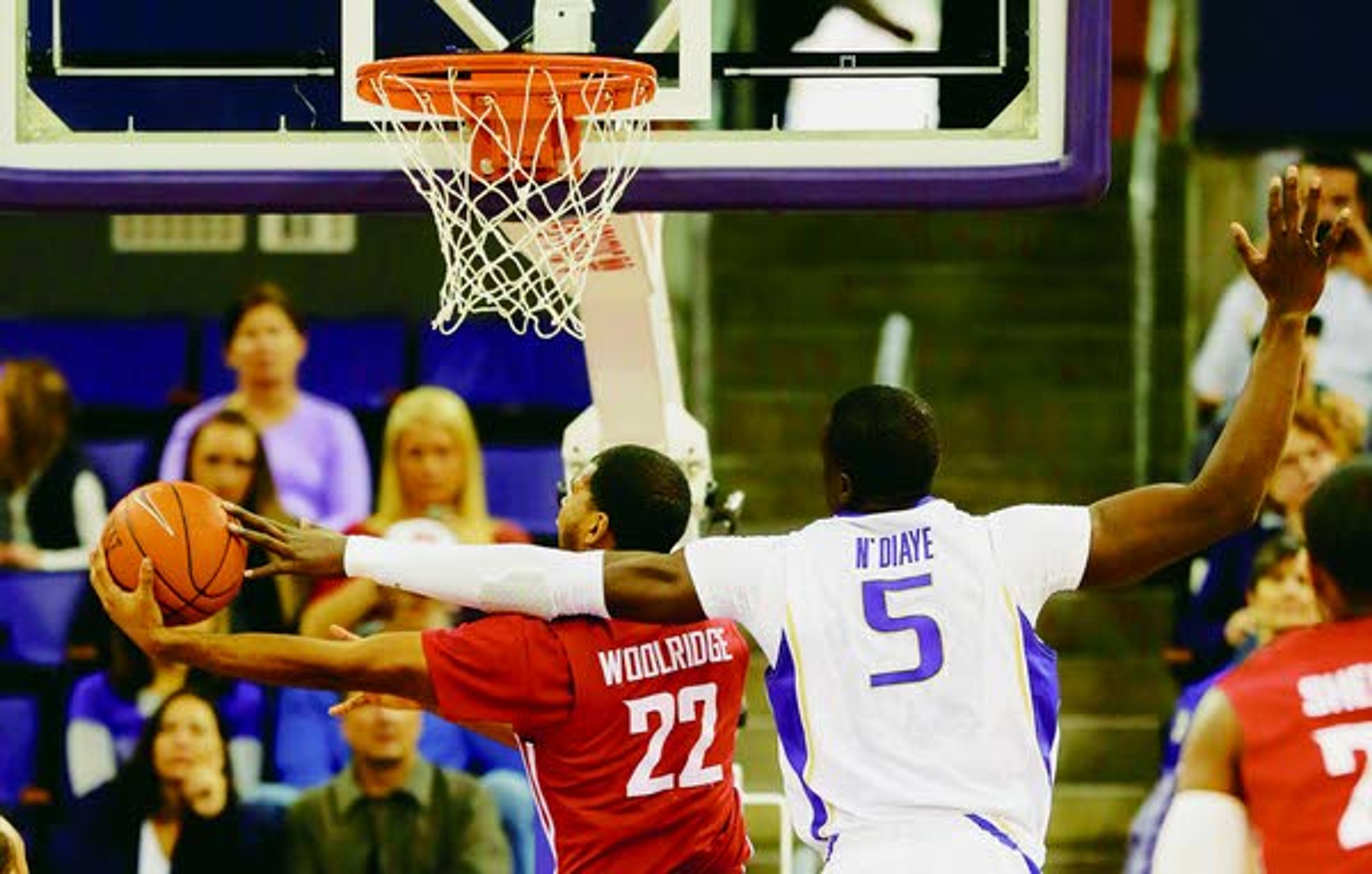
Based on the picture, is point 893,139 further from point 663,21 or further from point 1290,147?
point 1290,147

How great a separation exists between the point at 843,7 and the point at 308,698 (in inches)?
98.0

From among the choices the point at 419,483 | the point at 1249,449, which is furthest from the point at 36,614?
the point at 1249,449

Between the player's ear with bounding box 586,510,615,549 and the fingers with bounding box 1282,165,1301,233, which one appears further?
the player's ear with bounding box 586,510,615,549

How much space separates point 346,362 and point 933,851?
5.65 meters

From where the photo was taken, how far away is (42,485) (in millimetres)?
8703

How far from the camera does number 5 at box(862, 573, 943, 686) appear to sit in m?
4.55

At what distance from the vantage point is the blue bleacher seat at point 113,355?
9.76m

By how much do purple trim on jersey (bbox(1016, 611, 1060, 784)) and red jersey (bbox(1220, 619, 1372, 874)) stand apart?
0.66m

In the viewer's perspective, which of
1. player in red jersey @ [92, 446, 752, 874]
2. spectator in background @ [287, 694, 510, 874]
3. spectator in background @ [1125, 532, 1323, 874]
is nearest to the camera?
player in red jersey @ [92, 446, 752, 874]

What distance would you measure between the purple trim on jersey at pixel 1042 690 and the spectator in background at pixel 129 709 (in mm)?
3911

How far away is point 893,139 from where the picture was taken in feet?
19.3

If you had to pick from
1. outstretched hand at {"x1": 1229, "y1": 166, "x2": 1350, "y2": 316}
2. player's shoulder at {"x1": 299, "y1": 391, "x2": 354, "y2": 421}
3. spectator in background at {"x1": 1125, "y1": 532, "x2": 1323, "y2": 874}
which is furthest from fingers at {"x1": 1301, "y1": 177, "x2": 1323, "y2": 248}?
player's shoulder at {"x1": 299, "y1": 391, "x2": 354, "y2": 421}

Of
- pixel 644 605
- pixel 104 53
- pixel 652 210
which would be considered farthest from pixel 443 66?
pixel 644 605

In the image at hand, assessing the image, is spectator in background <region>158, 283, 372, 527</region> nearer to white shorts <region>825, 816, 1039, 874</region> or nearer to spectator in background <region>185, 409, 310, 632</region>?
spectator in background <region>185, 409, 310, 632</region>
